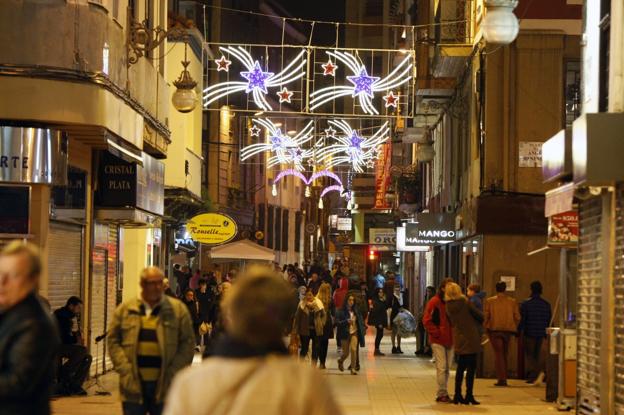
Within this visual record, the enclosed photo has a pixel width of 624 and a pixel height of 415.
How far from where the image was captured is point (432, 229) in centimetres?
3188

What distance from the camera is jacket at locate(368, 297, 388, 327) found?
33406 mm

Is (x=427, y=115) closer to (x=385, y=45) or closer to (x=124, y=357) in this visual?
(x=124, y=357)

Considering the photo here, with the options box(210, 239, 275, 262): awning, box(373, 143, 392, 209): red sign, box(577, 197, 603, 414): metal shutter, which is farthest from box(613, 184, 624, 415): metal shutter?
box(373, 143, 392, 209): red sign

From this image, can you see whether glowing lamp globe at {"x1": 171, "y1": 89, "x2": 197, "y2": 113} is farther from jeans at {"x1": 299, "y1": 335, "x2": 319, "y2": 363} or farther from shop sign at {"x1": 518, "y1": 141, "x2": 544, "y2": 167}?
shop sign at {"x1": 518, "y1": 141, "x2": 544, "y2": 167}

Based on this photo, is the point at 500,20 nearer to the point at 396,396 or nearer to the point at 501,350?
the point at 396,396

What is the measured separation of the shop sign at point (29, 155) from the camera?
1720 centimetres

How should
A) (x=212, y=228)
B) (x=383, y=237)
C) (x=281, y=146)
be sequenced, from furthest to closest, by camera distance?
(x=383, y=237), (x=281, y=146), (x=212, y=228)

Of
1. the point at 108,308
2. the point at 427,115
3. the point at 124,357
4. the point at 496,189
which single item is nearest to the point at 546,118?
the point at 496,189

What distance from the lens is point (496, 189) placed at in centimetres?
2561

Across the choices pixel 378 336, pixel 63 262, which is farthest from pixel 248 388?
pixel 378 336

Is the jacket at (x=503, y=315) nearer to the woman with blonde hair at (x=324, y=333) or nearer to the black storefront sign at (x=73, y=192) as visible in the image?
the woman with blonde hair at (x=324, y=333)

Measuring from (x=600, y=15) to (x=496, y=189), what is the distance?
925 centimetres

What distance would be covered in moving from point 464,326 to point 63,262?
626 cm

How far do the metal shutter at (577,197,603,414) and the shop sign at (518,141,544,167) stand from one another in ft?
28.0
